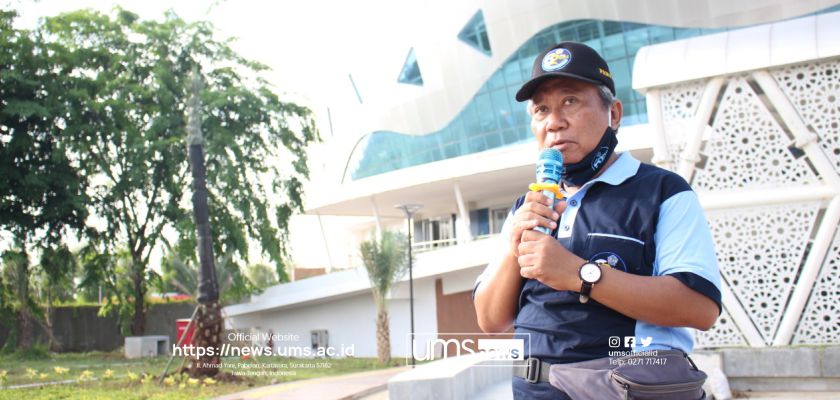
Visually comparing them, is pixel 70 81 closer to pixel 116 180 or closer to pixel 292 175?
pixel 116 180

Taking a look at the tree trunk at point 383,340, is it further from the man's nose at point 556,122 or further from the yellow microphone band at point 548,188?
the yellow microphone band at point 548,188

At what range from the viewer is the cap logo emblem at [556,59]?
211 cm

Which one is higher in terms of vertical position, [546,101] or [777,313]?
[546,101]

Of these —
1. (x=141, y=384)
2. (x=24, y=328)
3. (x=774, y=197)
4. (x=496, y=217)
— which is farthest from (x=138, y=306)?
(x=774, y=197)

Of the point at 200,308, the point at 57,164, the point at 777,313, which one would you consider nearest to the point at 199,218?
the point at 200,308

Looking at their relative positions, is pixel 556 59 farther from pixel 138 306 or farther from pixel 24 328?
pixel 24 328

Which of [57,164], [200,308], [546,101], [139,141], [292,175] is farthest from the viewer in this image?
[292,175]

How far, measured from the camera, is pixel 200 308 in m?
12.9

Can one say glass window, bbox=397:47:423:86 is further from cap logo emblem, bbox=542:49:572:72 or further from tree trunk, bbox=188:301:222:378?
cap logo emblem, bbox=542:49:572:72

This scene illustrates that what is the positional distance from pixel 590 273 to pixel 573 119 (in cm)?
50

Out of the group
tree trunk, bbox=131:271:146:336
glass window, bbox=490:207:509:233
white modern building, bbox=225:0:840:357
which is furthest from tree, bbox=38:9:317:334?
glass window, bbox=490:207:509:233

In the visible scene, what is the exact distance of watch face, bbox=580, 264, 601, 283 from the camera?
1.86m

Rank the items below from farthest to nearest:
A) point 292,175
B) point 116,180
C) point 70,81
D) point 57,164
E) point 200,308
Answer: point 292,175 < point 116,180 < point 70,81 < point 57,164 < point 200,308

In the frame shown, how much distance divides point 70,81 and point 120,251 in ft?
21.5
